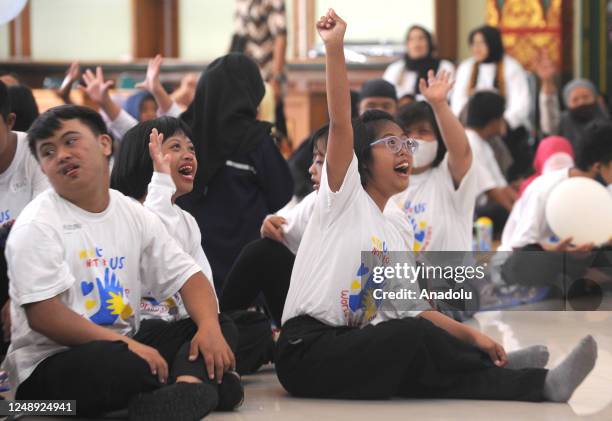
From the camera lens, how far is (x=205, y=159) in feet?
11.1

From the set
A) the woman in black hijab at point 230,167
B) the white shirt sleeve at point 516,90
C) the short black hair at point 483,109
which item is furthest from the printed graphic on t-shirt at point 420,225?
the white shirt sleeve at point 516,90

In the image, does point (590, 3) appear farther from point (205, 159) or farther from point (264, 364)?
point (264, 364)

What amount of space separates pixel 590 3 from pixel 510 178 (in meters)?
2.03

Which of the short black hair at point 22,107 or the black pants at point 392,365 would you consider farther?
the short black hair at point 22,107

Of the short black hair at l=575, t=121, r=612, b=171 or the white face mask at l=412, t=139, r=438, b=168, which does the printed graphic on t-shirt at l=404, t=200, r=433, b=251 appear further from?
the short black hair at l=575, t=121, r=612, b=171

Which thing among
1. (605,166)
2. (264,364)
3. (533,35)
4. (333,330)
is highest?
(533,35)

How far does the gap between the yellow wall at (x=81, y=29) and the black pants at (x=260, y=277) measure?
6011 mm

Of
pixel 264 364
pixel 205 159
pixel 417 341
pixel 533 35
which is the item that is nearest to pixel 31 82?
pixel 533 35

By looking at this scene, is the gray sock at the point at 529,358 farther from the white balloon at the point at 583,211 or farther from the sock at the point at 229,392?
the white balloon at the point at 583,211

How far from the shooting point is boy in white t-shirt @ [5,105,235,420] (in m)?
2.20

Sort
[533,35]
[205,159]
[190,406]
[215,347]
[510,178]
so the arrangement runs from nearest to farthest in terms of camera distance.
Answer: [190,406]
[215,347]
[205,159]
[510,178]
[533,35]

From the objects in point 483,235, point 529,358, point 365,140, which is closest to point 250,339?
point 365,140

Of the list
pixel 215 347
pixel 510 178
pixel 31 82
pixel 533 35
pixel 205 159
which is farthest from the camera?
pixel 31 82

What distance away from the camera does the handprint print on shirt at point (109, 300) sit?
2309mm
